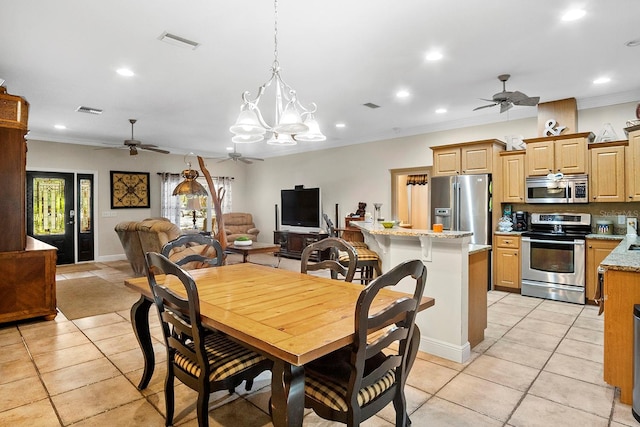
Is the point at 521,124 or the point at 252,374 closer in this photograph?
the point at 252,374

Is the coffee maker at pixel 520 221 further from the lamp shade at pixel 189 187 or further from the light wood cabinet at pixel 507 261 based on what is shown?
the lamp shade at pixel 189 187

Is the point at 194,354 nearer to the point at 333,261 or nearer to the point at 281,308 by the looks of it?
the point at 281,308

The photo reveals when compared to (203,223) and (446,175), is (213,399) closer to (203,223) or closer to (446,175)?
(446,175)

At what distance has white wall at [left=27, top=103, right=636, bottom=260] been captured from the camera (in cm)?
657

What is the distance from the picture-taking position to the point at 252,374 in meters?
1.84

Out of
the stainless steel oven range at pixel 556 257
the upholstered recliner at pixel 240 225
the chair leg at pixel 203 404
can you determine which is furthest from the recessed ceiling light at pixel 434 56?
the upholstered recliner at pixel 240 225

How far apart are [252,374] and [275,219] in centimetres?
782

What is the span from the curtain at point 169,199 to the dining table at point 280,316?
269 inches

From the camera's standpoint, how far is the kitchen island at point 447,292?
2.90 metres

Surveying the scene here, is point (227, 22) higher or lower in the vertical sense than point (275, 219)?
higher

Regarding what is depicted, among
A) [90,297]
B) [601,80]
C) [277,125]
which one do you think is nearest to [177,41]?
[277,125]

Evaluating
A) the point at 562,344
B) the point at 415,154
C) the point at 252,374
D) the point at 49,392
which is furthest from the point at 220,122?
the point at 562,344

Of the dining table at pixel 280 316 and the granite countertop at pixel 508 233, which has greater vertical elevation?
the granite countertop at pixel 508 233

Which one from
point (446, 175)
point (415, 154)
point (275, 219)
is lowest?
point (275, 219)
